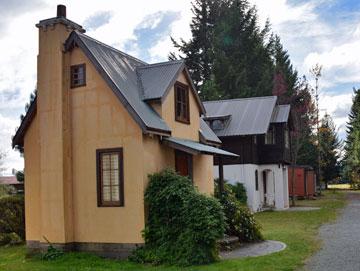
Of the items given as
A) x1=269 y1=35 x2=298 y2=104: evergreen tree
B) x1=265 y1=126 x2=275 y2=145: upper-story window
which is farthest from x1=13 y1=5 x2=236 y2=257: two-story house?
x1=269 y1=35 x2=298 y2=104: evergreen tree

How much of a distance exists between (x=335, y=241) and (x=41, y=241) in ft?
29.1

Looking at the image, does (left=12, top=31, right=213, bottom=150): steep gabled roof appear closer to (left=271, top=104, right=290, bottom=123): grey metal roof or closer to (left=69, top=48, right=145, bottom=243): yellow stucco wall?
(left=69, top=48, right=145, bottom=243): yellow stucco wall

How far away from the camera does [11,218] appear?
1958cm

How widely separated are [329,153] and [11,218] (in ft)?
149

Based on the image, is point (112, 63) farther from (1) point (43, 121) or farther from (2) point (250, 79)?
(2) point (250, 79)

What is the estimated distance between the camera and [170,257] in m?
12.6

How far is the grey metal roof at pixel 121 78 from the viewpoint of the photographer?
1385cm

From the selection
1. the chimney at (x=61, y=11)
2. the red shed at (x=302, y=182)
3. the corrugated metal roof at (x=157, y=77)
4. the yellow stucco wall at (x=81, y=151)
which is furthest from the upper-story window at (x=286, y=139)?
the chimney at (x=61, y=11)

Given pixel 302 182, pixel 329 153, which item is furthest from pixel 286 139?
pixel 329 153

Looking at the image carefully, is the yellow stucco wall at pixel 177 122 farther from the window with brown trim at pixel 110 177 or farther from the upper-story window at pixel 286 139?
the upper-story window at pixel 286 139

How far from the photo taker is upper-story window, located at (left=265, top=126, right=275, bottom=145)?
31877 millimetres

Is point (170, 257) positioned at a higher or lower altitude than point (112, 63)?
lower

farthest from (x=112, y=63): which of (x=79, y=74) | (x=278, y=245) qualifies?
(x=278, y=245)

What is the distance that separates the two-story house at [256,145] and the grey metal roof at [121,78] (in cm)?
1465
